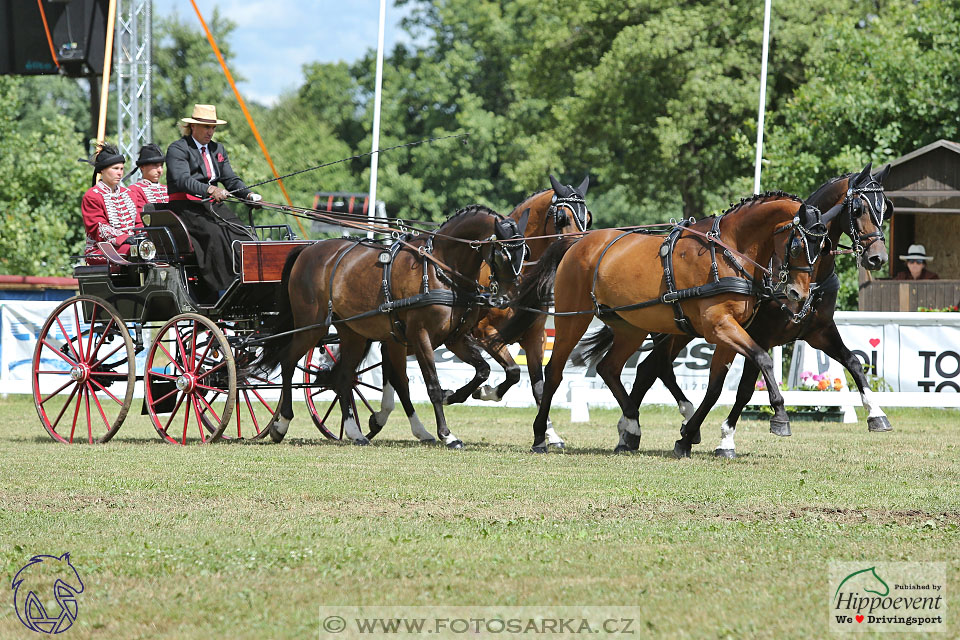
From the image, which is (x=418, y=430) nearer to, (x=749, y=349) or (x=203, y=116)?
(x=203, y=116)

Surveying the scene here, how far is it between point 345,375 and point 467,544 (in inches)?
229

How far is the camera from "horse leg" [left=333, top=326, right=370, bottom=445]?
37.5 ft

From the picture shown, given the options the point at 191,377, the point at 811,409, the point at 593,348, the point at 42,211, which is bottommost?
the point at 811,409

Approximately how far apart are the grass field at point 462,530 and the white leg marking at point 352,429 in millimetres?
829

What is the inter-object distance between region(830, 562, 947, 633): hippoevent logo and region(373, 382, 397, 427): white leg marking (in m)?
6.97

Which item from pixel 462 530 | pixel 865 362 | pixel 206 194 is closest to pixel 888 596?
pixel 462 530

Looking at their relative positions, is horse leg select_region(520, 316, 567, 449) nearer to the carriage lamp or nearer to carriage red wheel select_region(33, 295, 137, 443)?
the carriage lamp

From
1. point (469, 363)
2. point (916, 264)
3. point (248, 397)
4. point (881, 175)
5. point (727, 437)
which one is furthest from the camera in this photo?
point (916, 264)

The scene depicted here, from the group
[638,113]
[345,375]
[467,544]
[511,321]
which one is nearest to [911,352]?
[511,321]

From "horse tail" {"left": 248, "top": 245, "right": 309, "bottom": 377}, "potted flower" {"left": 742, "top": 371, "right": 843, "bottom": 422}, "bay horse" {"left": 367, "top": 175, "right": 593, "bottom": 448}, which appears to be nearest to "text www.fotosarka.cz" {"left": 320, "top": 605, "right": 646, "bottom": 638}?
"bay horse" {"left": 367, "top": 175, "right": 593, "bottom": 448}

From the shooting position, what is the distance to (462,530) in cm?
619

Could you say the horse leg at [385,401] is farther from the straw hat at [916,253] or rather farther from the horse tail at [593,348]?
the straw hat at [916,253]

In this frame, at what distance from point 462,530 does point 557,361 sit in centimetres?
458

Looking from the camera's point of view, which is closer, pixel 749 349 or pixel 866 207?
pixel 749 349
